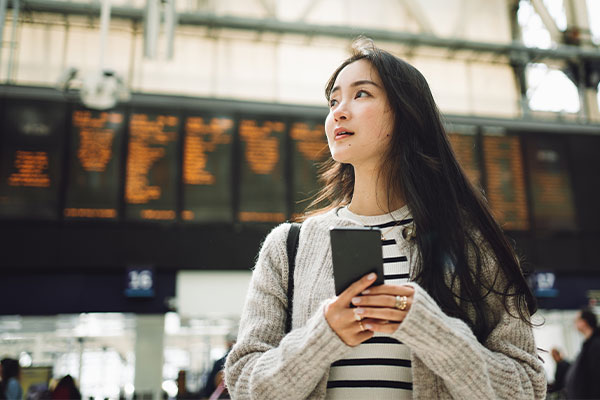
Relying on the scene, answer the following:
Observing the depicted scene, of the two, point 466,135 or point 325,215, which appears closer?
point 325,215

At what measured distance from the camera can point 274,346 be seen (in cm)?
133

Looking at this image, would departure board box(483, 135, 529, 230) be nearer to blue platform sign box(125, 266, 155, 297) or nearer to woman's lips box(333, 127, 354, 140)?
blue platform sign box(125, 266, 155, 297)

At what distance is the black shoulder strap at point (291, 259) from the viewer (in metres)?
1.41

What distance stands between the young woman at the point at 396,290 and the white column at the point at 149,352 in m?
5.81

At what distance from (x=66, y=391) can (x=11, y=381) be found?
1.32m

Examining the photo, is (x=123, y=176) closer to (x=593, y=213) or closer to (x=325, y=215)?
(x=325, y=215)

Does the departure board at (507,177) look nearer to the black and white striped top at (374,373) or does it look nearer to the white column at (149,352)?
the white column at (149,352)

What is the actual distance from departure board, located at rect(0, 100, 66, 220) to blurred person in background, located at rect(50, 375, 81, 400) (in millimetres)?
2453

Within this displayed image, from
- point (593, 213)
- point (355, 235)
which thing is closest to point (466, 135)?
point (593, 213)

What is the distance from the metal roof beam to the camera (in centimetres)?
798

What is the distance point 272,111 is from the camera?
24.5ft

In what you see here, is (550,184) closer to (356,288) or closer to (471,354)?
(471,354)

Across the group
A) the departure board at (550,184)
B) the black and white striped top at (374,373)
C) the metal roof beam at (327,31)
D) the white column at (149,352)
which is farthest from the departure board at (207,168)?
the black and white striped top at (374,373)

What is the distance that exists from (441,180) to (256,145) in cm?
595
